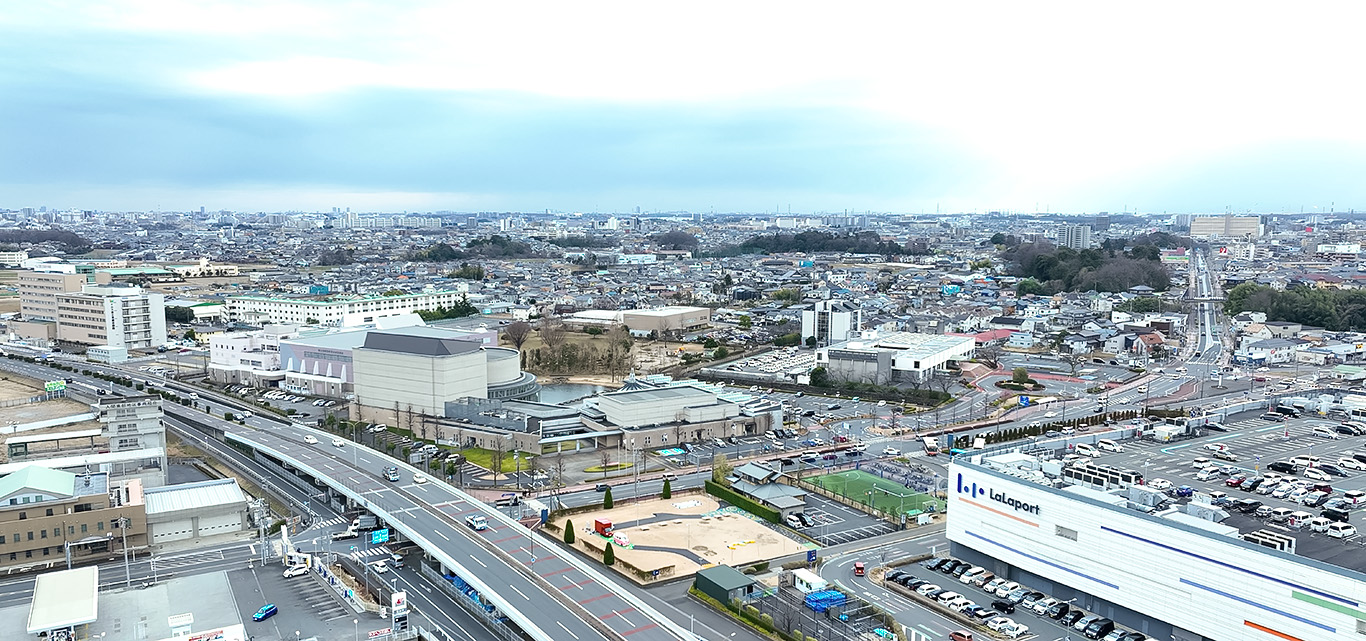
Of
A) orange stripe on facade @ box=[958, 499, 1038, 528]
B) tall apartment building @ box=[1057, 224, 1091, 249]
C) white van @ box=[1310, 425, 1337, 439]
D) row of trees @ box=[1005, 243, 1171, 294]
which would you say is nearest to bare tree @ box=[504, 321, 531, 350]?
orange stripe on facade @ box=[958, 499, 1038, 528]

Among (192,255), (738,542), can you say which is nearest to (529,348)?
(738,542)

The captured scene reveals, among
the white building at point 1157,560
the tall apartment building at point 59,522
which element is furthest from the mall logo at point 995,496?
the tall apartment building at point 59,522

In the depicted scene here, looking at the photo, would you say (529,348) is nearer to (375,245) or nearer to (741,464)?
(741,464)

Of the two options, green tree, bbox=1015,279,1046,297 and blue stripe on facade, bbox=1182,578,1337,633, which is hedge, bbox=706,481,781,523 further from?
green tree, bbox=1015,279,1046,297

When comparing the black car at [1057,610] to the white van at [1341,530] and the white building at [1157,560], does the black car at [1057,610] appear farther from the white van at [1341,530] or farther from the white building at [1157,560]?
the white van at [1341,530]

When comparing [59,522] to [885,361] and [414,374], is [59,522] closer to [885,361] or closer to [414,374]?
[414,374]

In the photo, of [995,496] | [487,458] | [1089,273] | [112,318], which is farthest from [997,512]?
[1089,273]
